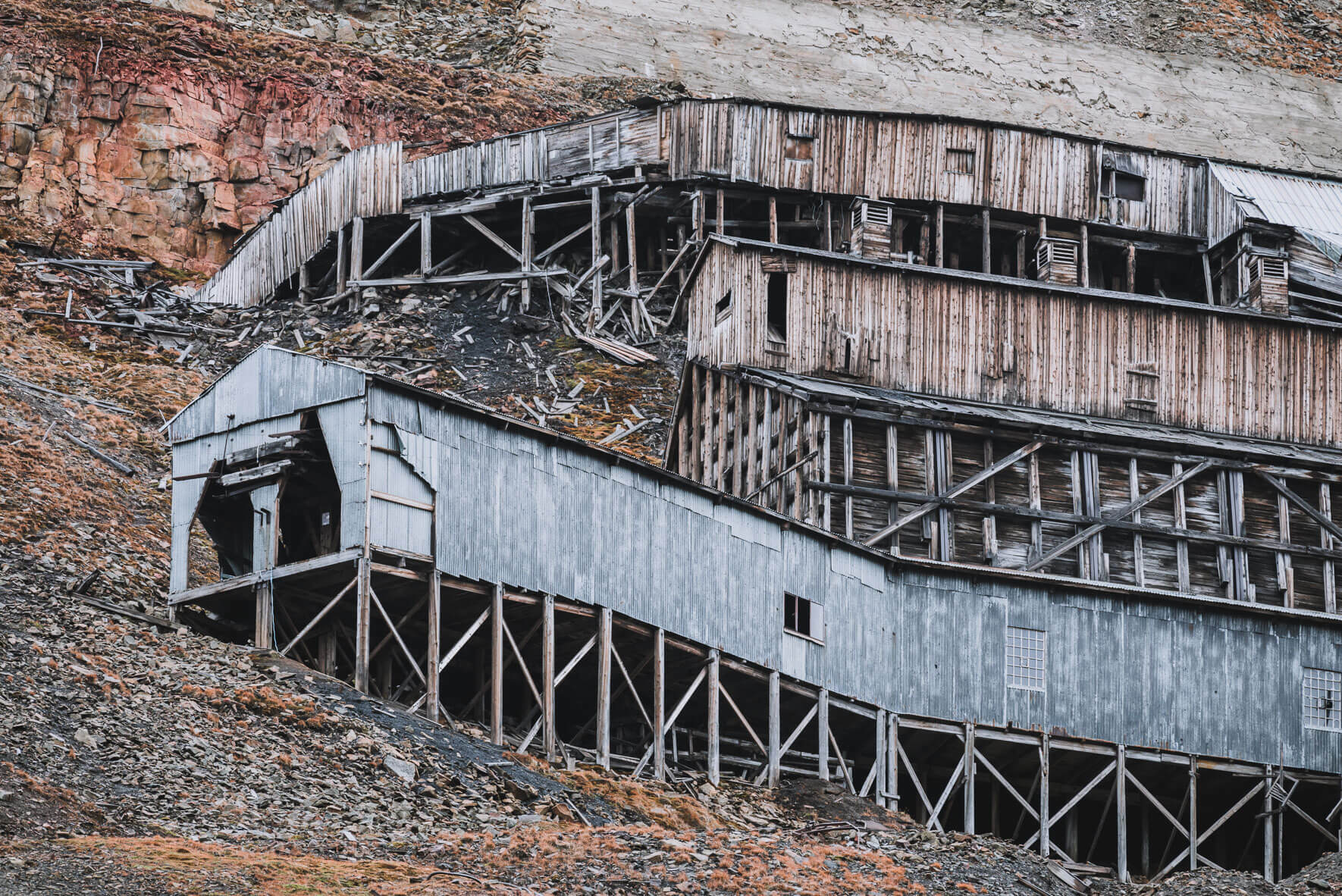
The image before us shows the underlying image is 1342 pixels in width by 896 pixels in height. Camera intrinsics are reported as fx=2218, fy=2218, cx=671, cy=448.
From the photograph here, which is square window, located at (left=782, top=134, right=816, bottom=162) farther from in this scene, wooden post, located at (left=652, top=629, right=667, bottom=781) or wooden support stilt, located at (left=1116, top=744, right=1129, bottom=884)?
wooden post, located at (left=652, top=629, right=667, bottom=781)

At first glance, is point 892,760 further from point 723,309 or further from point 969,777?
point 723,309

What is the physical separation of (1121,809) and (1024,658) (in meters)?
3.13

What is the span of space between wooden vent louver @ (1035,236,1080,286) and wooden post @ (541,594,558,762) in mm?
25435

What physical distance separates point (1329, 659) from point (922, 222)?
64.1 feet

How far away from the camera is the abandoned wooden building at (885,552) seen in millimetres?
34219

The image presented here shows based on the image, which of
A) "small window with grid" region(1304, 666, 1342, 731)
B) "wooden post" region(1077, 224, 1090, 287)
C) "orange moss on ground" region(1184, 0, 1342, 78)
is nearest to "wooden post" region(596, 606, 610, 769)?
"small window with grid" region(1304, 666, 1342, 731)

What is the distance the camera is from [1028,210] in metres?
56.9

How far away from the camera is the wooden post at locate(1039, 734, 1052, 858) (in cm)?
3888

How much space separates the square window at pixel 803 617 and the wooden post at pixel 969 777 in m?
3.34

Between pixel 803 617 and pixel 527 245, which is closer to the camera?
pixel 803 617

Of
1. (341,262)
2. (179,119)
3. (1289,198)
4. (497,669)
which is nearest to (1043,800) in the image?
(497,669)

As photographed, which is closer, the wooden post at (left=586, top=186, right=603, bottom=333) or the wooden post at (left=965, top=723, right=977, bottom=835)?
the wooden post at (left=965, top=723, right=977, bottom=835)

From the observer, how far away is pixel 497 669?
3309 cm

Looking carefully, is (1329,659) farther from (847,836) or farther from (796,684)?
(847,836)
